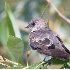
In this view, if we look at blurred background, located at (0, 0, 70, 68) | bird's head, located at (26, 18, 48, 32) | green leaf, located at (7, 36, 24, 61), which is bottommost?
green leaf, located at (7, 36, 24, 61)

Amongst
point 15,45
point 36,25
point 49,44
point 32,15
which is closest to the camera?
point 15,45

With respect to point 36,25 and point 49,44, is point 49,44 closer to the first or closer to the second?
point 49,44

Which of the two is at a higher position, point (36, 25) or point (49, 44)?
point (36, 25)

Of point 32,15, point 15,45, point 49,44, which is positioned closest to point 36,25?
point 49,44

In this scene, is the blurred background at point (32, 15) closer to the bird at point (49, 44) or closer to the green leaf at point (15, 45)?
the bird at point (49, 44)

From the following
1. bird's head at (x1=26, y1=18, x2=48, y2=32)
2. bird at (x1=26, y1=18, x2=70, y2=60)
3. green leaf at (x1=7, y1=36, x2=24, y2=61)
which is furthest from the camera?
bird's head at (x1=26, y1=18, x2=48, y2=32)

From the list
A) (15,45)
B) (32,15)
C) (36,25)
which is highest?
(32,15)

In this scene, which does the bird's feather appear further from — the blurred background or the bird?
the blurred background

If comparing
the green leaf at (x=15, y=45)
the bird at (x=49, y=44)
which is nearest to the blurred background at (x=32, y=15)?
the bird at (x=49, y=44)

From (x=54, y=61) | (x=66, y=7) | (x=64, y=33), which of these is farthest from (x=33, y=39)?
(x=66, y=7)

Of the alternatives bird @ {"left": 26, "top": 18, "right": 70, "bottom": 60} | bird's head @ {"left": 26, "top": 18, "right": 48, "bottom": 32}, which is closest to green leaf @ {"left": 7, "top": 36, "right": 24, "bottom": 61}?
bird @ {"left": 26, "top": 18, "right": 70, "bottom": 60}

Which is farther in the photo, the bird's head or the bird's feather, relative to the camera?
the bird's head

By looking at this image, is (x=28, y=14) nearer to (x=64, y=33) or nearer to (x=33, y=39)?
(x=64, y=33)
